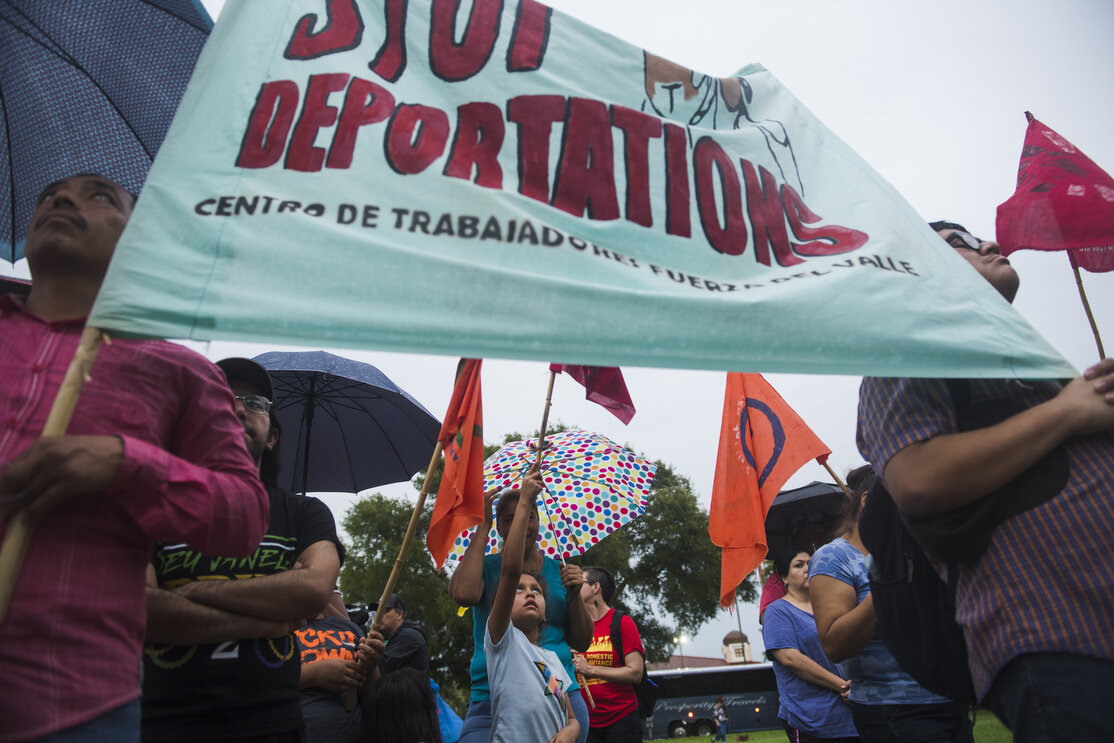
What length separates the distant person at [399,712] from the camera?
12.0 feet

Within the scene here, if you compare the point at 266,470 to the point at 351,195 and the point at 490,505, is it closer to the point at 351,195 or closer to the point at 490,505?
the point at 351,195

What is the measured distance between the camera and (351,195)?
1683mm

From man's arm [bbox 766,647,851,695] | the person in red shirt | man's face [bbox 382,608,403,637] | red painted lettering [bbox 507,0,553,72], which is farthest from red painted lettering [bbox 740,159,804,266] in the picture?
man's face [bbox 382,608,403,637]

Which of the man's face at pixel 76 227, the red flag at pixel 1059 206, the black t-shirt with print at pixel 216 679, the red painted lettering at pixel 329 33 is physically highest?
the red flag at pixel 1059 206

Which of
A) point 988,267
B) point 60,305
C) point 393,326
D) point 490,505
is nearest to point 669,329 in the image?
point 393,326

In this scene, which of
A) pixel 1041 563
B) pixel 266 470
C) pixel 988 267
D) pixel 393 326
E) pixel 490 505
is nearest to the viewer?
pixel 393 326

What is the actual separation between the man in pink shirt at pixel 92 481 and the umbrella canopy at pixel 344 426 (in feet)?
10.7

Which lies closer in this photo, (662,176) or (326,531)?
(662,176)

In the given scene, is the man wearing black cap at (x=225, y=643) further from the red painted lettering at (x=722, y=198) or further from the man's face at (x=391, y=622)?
the man's face at (x=391, y=622)

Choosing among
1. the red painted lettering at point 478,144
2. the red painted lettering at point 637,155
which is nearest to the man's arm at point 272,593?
the red painted lettering at point 478,144

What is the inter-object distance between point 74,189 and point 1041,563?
2.50 m

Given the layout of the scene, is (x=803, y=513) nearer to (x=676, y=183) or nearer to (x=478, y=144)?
(x=676, y=183)

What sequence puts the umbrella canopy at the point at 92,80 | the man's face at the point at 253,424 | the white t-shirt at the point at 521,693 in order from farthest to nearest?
the white t-shirt at the point at 521,693 → the man's face at the point at 253,424 → the umbrella canopy at the point at 92,80

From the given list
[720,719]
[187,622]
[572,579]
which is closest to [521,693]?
[572,579]
